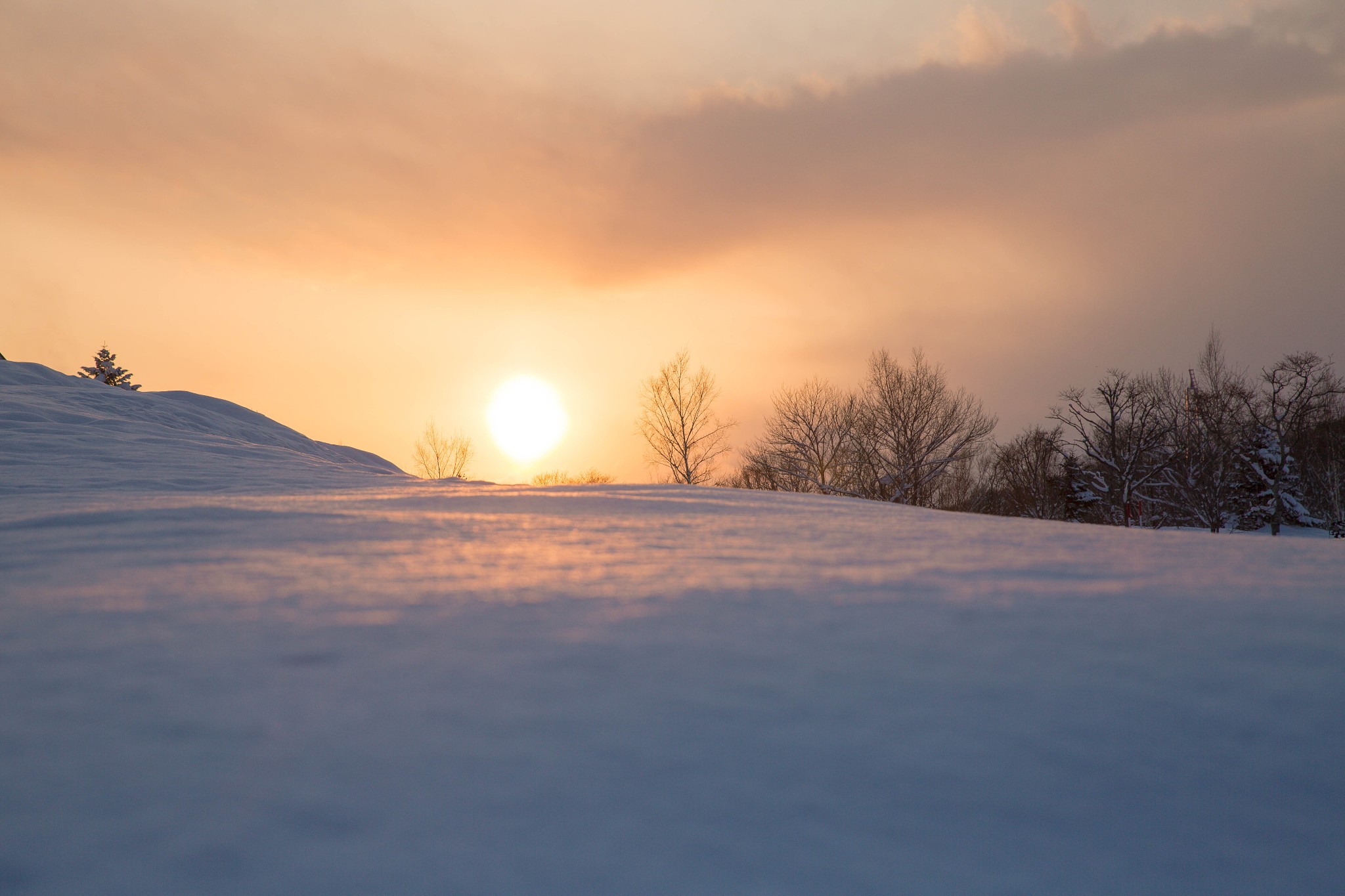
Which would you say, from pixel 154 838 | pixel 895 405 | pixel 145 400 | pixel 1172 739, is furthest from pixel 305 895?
pixel 895 405

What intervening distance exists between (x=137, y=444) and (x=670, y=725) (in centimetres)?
511

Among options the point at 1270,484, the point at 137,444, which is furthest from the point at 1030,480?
the point at 137,444

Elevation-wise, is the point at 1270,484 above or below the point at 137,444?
above

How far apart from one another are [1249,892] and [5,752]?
4.26 feet

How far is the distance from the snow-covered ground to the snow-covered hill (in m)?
2.01

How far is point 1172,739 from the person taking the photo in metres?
0.84

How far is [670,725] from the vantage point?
2.84 feet

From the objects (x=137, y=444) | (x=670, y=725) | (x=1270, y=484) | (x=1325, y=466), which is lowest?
(x=670, y=725)

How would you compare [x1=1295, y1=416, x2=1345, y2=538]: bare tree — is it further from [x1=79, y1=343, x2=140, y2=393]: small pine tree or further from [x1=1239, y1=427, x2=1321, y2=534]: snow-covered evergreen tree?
[x1=79, y1=343, x2=140, y2=393]: small pine tree

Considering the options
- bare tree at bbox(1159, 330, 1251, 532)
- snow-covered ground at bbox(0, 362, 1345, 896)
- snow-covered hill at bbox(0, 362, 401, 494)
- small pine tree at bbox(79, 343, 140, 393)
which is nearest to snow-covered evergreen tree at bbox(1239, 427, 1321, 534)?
bare tree at bbox(1159, 330, 1251, 532)

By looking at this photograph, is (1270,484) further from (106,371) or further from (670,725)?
(106,371)

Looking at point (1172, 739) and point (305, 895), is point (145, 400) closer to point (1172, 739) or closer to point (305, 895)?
point (305, 895)

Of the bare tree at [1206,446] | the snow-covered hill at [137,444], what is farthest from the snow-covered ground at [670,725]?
the bare tree at [1206,446]

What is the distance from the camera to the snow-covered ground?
26.5 inches
